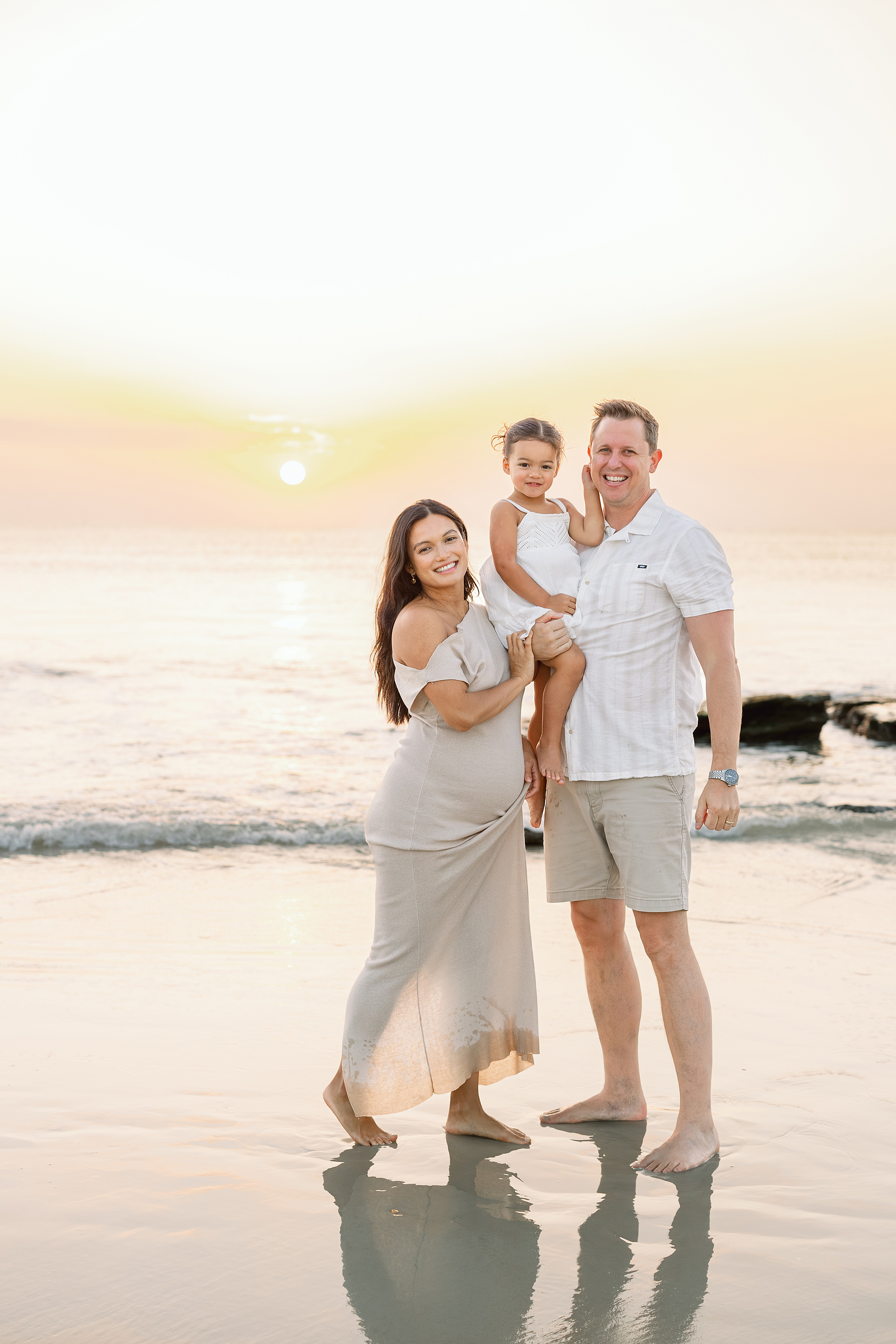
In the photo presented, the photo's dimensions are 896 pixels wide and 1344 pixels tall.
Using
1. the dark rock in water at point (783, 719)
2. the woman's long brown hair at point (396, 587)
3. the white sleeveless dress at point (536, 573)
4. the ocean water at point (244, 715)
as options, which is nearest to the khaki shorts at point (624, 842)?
the white sleeveless dress at point (536, 573)

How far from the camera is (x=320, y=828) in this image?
865cm

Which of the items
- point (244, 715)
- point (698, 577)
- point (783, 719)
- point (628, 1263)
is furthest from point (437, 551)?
point (244, 715)

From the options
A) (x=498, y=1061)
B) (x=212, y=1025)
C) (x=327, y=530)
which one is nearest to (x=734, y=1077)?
(x=498, y=1061)

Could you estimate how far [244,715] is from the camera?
48.9 feet

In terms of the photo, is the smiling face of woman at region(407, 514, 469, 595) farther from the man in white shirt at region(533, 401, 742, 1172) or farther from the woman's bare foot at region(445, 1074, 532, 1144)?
the woman's bare foot at region(445, 1074, 532, 1144)

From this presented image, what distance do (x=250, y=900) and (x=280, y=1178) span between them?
3.53 metres

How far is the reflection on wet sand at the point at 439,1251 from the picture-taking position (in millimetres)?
2533

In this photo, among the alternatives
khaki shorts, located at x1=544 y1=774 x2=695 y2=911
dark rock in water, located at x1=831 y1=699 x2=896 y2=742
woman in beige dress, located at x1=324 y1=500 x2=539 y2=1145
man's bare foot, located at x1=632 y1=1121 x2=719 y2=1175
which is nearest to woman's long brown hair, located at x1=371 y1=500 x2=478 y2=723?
woman in beige dress, located at x1=324 y1=500 x2=539 y2=1145

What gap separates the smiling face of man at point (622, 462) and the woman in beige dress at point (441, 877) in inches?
20.8

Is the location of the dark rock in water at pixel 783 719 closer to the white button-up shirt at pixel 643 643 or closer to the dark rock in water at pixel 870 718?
the dark rock in water at pixel 870 718

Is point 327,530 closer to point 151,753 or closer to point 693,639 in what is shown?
point 151,753

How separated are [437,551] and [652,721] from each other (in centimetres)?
91

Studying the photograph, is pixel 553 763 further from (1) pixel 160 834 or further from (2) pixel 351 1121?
(1) pixel 160 834

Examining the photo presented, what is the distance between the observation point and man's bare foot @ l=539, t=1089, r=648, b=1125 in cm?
370
